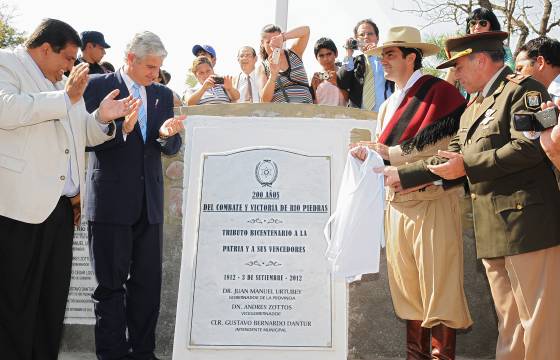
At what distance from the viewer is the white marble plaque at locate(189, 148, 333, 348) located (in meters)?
3.66

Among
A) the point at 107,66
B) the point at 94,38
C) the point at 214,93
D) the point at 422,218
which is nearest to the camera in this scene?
the point at 422,218

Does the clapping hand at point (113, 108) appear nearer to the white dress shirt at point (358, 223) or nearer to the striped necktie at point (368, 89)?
the white dress shirt at point (358, 223)

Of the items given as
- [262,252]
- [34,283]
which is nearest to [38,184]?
[34,283]

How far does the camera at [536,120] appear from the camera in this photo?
280 centimetres

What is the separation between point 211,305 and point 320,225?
778 millimetres

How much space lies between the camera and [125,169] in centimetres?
390

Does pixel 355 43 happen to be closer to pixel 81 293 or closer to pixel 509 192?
pixel 509 192

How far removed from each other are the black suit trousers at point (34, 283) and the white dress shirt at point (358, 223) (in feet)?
4.76

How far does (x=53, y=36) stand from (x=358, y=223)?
189cm

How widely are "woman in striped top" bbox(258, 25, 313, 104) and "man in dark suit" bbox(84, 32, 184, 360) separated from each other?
48.5 inches

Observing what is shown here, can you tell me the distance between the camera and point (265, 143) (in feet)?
13.1

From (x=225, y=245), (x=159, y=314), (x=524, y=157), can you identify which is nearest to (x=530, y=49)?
(x=524, y=157)

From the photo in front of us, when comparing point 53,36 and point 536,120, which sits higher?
point 53,36

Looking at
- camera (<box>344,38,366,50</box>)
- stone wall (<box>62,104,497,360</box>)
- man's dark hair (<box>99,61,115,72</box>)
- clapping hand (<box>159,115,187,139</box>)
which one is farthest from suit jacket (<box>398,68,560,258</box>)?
man's dark hair (<box>99,61,115,72</box>)
